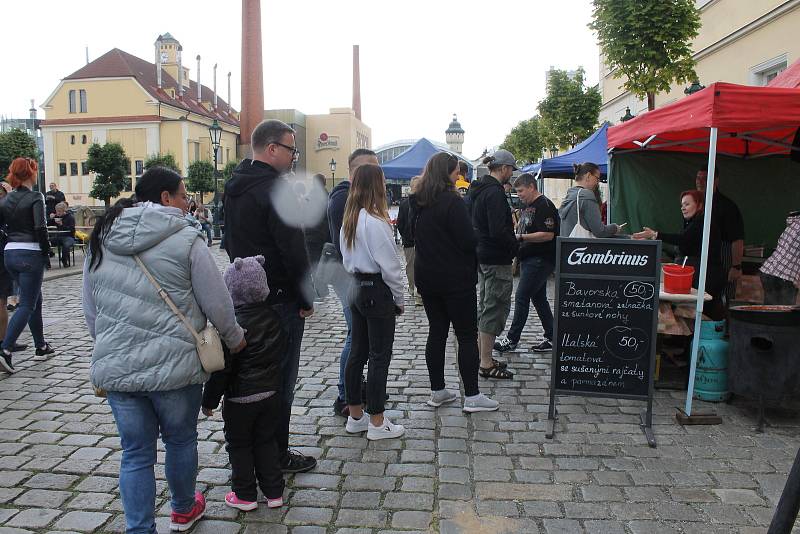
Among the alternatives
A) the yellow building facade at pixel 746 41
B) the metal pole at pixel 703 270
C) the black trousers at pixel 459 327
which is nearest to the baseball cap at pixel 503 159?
the black trousers at pixel 459 327

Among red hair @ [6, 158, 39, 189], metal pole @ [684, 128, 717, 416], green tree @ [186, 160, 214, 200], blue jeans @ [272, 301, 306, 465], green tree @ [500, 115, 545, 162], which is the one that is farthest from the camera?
green tree @ [186, 160, 214, 200]

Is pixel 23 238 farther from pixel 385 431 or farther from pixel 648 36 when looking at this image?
pixel 648 36

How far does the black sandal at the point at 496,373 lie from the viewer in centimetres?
596

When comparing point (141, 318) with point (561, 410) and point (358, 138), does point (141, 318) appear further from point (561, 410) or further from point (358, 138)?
point (358, 138)

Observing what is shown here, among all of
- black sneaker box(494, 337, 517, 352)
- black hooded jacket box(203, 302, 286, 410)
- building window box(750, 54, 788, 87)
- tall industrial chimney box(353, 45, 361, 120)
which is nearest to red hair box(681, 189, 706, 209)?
black sneaker box(494, 337, 517, 352)

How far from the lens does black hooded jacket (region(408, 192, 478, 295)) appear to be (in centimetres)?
465

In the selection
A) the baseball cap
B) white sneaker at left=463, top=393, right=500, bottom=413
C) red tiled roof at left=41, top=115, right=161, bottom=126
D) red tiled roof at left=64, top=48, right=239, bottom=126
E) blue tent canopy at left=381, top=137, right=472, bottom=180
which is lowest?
white sneaker at left=463, top=393, right=500, bottom=413

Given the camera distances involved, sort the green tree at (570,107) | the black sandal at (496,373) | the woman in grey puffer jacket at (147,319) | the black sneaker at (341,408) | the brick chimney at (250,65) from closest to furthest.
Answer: the woman in grey puffer jacket at (147,319) → the black sneaker at (341,408) → the black sandal at (496,373) → the green tree at (570,107) → the brick chimney at (250,65)

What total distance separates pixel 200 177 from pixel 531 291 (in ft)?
176

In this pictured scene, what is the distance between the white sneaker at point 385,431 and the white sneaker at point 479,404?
0.69 m

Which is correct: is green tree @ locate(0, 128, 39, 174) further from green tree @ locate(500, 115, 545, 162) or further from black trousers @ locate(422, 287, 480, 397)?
black trousers @ locate(422, 287, 480, 397)

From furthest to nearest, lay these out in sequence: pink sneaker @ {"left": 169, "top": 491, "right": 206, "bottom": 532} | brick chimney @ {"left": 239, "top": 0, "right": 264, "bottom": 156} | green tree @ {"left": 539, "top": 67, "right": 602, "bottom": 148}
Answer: brick chimney @ {"left": 239, "top": 0, "right": 264, "bottom": 156} → green tree @ {"left": 539, "top": 67, "right": 602, "bottom": 148} → pink sneaker @ {"left": 169, "top": 491, "right": 206, "bottom": 532}

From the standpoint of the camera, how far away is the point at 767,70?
1391cm

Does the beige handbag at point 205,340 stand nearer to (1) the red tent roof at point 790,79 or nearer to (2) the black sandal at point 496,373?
(2) the black sandal at point 496,373
